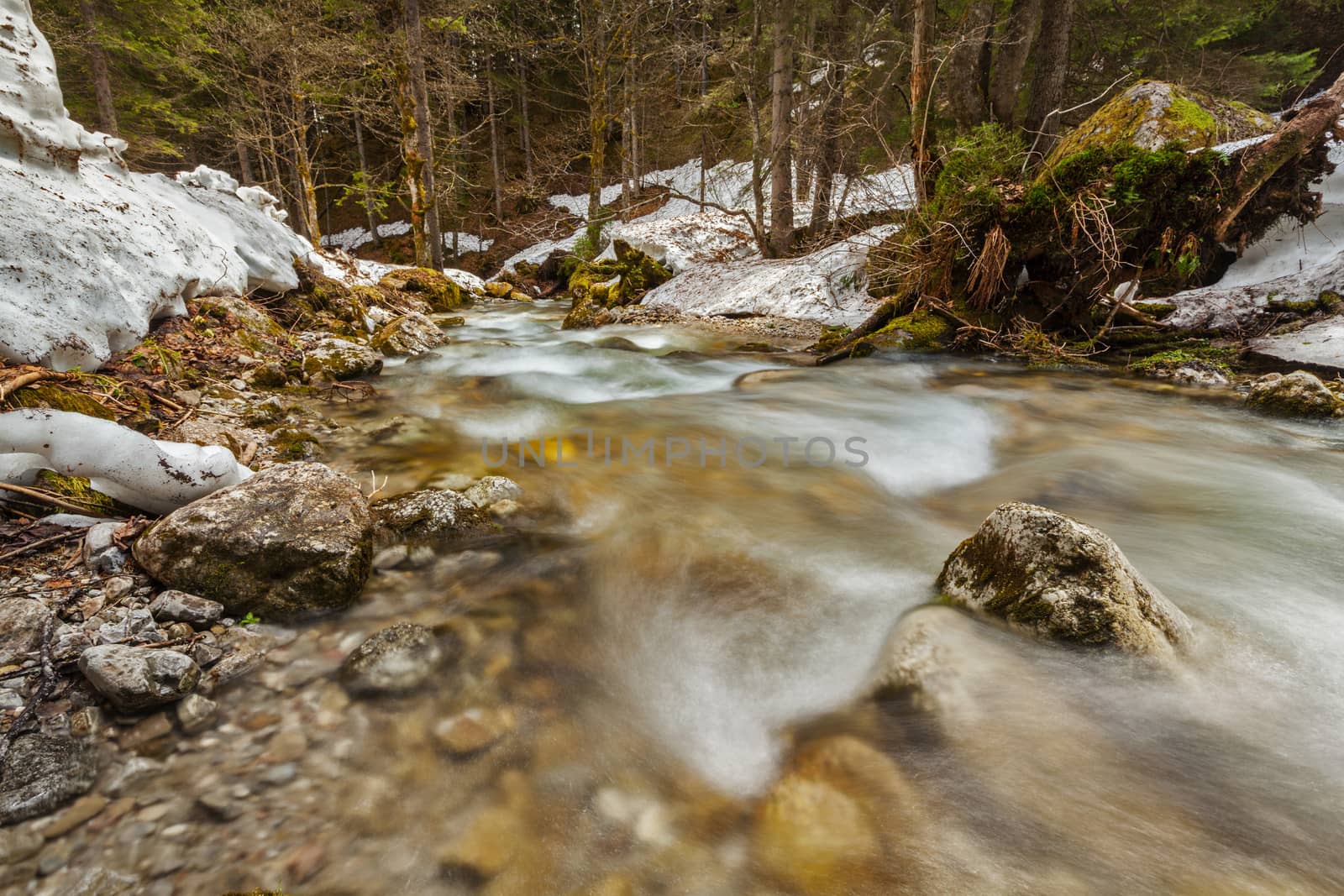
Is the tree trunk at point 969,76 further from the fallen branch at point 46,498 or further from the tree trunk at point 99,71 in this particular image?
the tree trunk at point 99,71

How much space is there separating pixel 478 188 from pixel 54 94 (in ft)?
101

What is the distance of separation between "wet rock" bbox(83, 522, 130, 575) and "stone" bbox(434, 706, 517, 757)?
4.81 feet

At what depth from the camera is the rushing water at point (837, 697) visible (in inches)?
56.9

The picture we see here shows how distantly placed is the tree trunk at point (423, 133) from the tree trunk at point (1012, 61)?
1192cm

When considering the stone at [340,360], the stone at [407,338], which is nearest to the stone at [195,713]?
the stone at [340,360]

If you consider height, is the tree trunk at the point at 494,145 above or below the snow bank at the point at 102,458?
above

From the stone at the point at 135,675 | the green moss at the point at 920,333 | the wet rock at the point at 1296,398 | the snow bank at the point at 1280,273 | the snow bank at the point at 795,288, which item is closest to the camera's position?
the stone at the point at 135,675

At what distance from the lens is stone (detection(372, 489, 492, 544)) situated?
9.41 ft

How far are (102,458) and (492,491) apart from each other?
1669 mm

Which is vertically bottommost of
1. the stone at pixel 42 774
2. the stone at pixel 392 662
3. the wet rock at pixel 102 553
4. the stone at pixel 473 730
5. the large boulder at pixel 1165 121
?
the stone at pixel 473 730

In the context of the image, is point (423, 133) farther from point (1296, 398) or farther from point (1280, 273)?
point (1296, 398)

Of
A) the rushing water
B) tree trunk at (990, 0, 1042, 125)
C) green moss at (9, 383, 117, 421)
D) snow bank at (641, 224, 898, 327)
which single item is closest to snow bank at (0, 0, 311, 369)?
green moss at (9, 383, 117, 421)

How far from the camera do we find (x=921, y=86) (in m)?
7.20

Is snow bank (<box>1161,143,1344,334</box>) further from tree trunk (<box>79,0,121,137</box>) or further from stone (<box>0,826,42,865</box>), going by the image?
tree trunk (<box>79,0,121,137</box>)
